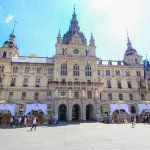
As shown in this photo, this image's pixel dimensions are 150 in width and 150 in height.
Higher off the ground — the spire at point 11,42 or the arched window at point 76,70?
the spire at point 11,42

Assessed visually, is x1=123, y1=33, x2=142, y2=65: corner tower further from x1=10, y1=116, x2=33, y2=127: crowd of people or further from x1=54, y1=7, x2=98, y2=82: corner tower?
x1=10, y1=116, x2=33, y2=127: crowd of people

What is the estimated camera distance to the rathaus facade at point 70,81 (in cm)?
4396

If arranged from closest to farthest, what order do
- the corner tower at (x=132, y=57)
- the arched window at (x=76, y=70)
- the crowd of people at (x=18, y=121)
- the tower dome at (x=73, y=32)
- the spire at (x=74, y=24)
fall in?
the crowd of people at (x=18, y=121) < the arched window at (x=76, y=70) < the corner tower at (x=132, y=57) < the tower dome at (x=73, y=32) < the spire at (x=74, y=24)

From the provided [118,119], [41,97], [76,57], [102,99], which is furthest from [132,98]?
[41,97]

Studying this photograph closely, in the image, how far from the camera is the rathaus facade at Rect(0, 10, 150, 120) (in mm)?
43963

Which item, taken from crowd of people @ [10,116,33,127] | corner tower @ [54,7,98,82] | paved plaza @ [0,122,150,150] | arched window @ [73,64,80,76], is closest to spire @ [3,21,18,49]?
corner tower @ [54,7,98,82]

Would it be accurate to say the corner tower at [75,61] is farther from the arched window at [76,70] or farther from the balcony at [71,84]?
the balcony at [71,84]

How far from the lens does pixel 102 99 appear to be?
174ft

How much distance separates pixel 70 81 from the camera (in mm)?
46906

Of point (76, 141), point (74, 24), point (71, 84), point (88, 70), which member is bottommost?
point (76, 141)

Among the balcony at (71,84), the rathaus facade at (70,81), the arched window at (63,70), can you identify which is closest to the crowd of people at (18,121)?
the rathaus facade at (70,81)

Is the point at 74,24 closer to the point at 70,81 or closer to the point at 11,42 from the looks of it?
the point at 11,42

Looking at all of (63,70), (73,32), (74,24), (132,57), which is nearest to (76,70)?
(63,70)

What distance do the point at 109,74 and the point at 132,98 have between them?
12.4 metres
